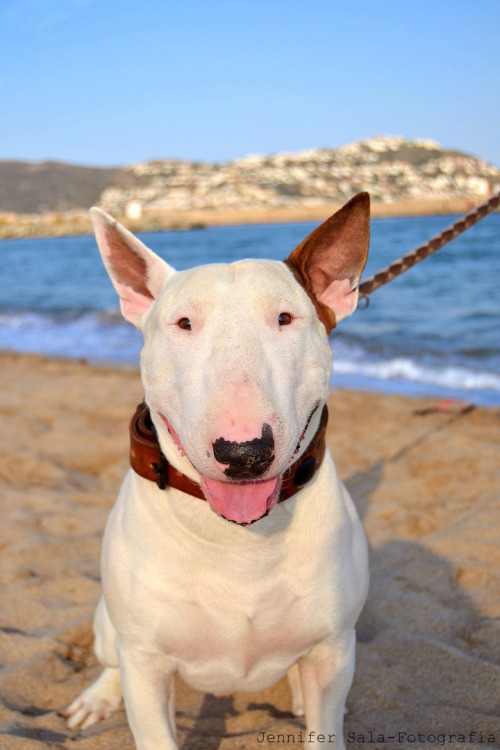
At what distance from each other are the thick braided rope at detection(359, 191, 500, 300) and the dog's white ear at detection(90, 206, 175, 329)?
2.52ft

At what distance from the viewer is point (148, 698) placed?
1824mm

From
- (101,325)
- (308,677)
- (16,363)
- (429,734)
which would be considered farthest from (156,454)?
(101,325)

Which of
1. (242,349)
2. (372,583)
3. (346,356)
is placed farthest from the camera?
(346,356)

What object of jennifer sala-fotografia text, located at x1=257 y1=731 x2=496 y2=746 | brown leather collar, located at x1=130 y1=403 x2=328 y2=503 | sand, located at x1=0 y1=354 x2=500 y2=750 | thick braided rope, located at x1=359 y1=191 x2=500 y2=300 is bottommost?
sand, located at x1=0 y1=354 x2=500 y2=750

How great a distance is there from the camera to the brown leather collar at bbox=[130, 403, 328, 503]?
1757 millimetres

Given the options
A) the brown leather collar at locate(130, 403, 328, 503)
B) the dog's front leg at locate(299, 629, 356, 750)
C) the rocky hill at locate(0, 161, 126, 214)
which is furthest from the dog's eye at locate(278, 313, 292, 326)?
the rocky hill at locate(0, 161, 126, 214)

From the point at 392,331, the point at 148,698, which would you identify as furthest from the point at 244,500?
the point at 392,331

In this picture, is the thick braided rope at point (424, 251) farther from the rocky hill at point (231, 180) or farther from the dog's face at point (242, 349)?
the rocky hill at point (231, 180)

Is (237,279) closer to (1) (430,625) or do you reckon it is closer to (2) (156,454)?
(2) (156,454)

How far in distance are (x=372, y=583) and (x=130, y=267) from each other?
2009 mm

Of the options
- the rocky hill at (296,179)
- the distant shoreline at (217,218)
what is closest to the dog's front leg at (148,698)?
the rocky hill at (296,179)

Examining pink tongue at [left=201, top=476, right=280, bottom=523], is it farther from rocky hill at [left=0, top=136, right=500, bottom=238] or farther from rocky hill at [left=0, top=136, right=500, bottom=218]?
rocky hill at [left=0, top=136, right=500, bottom=218]

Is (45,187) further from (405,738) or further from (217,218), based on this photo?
(405,738)

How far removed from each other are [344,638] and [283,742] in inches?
20.3
